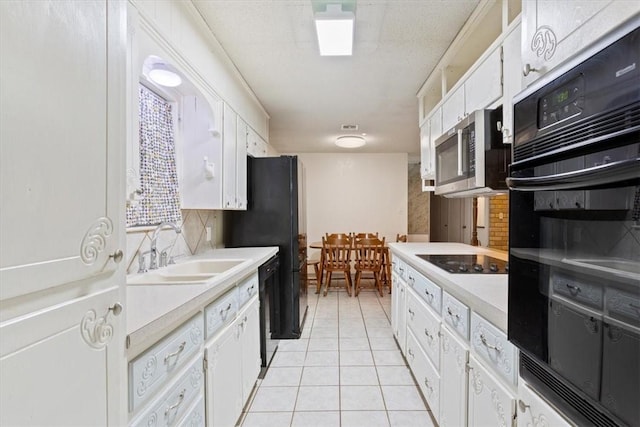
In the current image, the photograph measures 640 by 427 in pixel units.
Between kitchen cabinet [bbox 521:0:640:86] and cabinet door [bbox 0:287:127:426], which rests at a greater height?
kitchen cabinet [bbox 521:0:640:86]

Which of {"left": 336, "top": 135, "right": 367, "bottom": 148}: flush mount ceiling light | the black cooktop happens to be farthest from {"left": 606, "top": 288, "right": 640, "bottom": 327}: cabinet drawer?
{"left": 336, "top": 135, "right": 367, "bottom": 148}: flush mount ceiling light

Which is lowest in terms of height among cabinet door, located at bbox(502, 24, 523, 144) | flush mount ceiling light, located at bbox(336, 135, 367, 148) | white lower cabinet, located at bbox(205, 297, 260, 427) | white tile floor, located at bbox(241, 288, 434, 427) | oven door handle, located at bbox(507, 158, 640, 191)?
white tile floor, located at bbox(241, 288, 434, 427)

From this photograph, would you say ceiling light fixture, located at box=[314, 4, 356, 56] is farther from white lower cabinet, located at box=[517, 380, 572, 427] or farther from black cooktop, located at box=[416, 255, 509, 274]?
white lower cabinet, located at box=[517, 380, 572, 427]

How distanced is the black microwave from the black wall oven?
34.6 inches

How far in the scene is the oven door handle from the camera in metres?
0.51

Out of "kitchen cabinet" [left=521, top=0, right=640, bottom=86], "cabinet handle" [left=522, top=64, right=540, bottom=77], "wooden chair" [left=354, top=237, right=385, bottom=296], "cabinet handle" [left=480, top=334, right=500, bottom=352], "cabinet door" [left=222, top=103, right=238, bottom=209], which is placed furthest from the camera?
"wooden chair" [left=354, top=237, right=385, bottom=296]

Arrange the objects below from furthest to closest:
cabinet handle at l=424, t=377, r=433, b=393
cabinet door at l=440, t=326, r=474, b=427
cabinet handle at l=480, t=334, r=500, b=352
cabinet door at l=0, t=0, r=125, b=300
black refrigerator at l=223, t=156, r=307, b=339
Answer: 1. black refrigerator at l=223, t=156, r=307, b=339
2. cabinet handle at l=424, t=377, r=433, b=393
3. cabinet door at l=440, t=326, r=474, b=427
4. cabinet handle at l=480, t=334, r=500, b=352
5. cabinet door at l=0, t=0, r=125, b=300

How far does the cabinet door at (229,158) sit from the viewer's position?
2.46 m

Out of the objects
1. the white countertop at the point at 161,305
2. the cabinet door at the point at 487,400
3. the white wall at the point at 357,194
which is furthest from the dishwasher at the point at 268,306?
the white wall at the point at 357,194

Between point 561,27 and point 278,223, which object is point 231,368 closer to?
point 278,223

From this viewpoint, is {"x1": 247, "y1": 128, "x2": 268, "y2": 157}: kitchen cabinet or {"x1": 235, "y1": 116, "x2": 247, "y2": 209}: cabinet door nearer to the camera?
{"x1": 235, "y1": 116, "x2": 247, "y2": 209}: cabinet door

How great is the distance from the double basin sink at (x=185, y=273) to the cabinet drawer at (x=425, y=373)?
1.32 m

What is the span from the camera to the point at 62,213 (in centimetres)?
60

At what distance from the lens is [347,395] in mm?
2211
